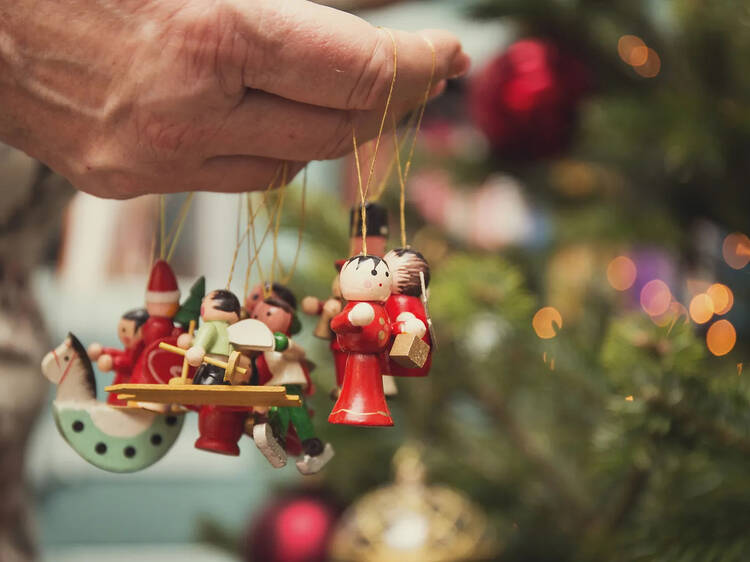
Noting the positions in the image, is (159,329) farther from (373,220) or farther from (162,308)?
(373,220)

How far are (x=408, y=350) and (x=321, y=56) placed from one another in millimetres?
155

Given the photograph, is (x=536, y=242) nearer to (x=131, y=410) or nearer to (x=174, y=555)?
(x=174, y=555)

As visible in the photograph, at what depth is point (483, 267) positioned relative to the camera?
0.80 meters

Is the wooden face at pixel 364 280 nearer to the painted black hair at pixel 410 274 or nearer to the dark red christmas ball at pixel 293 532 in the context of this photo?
the painted black hair at pixel 410 274

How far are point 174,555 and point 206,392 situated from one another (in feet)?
5.25

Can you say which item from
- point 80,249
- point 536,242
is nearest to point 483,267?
point 536,242

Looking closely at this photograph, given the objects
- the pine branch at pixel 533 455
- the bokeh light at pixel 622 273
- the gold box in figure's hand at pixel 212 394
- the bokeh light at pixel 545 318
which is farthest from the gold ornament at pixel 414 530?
the bokeh light at pixel 622 273

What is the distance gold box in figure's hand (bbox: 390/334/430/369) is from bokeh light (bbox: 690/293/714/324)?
2.08 feet

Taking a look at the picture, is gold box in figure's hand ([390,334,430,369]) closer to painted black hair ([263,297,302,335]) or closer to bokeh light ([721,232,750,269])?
painted black hair ([263,297,302,335])

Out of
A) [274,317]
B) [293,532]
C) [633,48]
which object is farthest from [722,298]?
[274,317]

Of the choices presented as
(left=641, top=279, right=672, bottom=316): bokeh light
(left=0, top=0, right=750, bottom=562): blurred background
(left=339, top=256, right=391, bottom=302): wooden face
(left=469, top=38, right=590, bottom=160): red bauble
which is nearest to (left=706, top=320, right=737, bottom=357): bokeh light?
(left=0, top=0, right=750, bottom=562): blurred background

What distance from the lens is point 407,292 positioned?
0.47 metres

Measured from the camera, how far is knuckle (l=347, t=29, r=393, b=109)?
1.39ft

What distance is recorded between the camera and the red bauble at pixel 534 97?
0.97m
